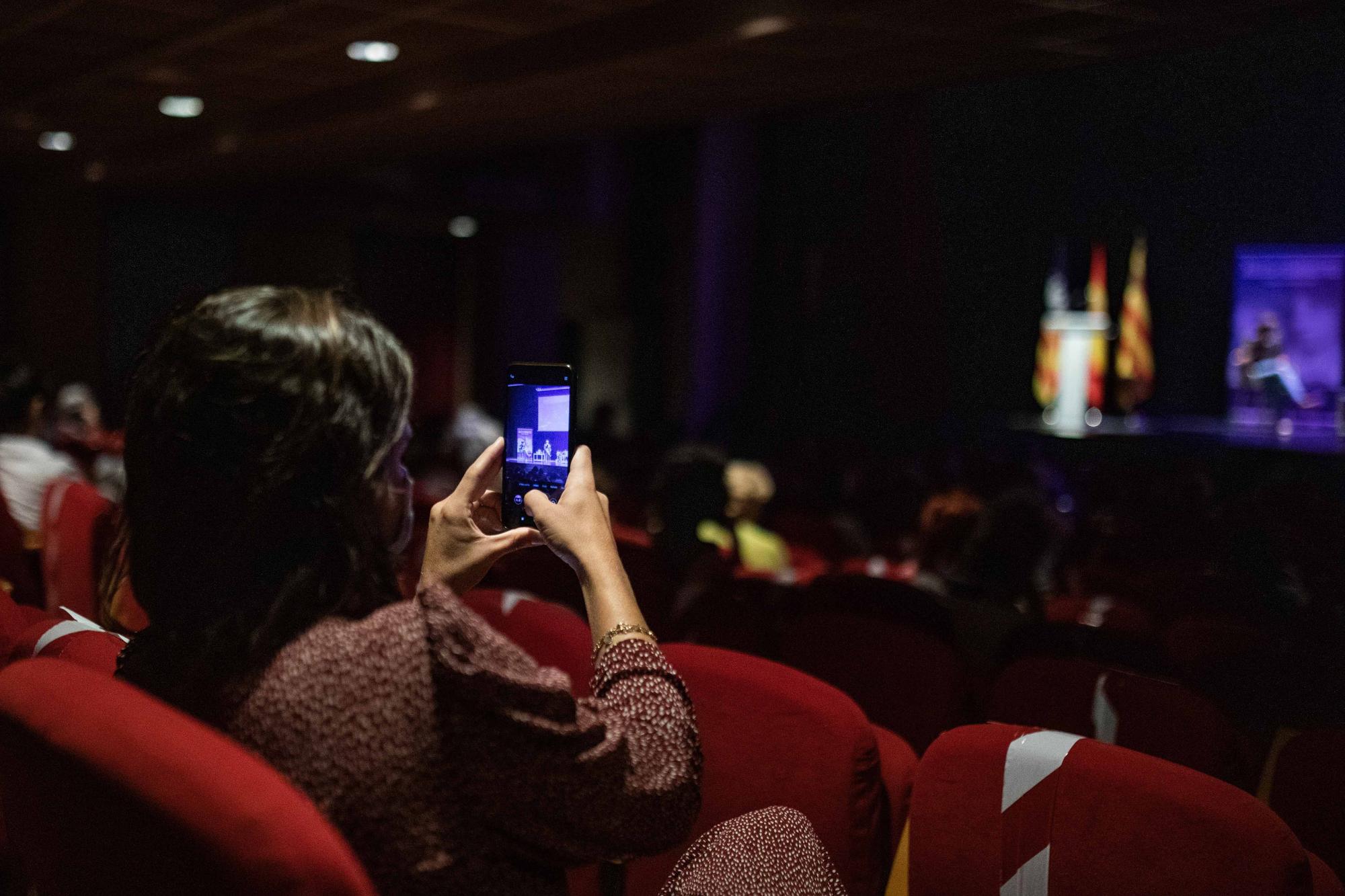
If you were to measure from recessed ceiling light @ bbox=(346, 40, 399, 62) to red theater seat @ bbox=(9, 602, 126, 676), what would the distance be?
5.66m

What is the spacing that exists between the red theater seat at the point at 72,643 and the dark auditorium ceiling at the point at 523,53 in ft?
15.5

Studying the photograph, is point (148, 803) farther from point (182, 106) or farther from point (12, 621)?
point (182, 106)

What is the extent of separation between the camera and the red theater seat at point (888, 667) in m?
2.50

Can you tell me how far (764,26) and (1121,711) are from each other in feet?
15.1

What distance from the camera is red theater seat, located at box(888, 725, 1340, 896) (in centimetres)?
108

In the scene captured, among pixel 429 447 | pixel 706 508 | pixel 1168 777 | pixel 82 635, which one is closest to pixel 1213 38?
pixel 706 508

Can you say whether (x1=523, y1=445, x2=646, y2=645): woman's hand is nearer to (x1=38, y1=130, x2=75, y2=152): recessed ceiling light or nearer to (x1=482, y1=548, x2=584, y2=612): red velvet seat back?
(x1=482, y1=548, x2=584, y2=612): red velvet seat back

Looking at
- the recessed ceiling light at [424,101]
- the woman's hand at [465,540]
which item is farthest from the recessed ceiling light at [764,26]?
the woman's hand at [465,540]

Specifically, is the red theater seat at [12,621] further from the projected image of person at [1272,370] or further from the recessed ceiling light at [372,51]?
the projected image of person at [1272,370]

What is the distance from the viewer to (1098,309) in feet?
42.2

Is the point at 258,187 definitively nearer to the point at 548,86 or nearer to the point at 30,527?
the point at 548,86

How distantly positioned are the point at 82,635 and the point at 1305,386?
12477mm

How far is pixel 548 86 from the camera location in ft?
23.8

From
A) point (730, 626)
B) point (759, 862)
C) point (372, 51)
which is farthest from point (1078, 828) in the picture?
point (372, 51)
